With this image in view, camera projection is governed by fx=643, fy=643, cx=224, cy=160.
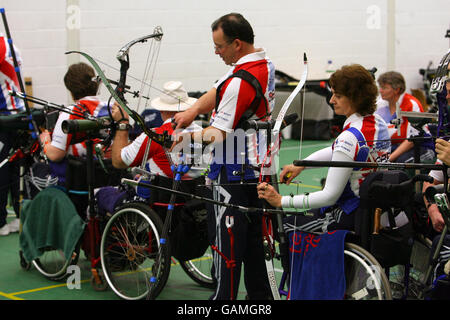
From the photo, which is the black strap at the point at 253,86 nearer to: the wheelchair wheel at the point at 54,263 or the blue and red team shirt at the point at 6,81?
the wheelchair wheel at the point at 54,263

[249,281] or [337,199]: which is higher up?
[337,199]

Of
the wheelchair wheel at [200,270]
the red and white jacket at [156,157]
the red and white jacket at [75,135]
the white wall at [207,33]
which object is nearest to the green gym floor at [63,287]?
the wheelchair wheel at [200,270]

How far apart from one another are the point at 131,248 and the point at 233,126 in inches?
41.4

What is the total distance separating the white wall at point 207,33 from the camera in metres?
8.10

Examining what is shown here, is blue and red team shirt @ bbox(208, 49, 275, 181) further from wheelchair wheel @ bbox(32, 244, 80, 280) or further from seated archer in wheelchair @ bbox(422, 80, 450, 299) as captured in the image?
wheelchair wheel @ bbox(32, 244, 80, 280)

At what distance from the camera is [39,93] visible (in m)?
8.14

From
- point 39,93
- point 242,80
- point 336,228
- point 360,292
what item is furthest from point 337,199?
point 39,93

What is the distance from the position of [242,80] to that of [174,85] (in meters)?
0.94

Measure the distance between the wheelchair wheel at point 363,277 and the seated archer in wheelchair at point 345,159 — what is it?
0.06 metres

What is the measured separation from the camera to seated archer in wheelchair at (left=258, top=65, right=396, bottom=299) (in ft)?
8.37

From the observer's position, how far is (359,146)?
8.48ft

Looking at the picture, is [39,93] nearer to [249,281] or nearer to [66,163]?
[66,163]

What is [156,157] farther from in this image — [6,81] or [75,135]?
[6,81]

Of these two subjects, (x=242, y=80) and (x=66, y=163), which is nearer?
(x=242, y=80)
